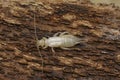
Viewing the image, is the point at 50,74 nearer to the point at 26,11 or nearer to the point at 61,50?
the point at 61,50

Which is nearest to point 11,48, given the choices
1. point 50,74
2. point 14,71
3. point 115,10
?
point 14,71

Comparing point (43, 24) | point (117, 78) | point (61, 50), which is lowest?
point (117, 78)

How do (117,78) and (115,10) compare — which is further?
(115,10)
